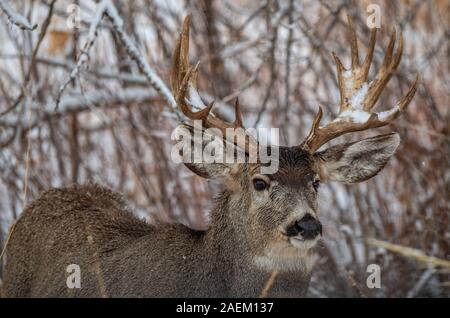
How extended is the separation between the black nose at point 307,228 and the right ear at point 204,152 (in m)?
0.81

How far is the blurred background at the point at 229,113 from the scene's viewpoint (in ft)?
23.6

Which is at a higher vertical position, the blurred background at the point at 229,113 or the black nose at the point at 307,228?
the blurred background at the point at 229,113

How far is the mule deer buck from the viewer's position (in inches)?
178

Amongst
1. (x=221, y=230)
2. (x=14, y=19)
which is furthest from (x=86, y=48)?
(x=221, y=230)

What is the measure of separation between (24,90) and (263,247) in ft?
8.25

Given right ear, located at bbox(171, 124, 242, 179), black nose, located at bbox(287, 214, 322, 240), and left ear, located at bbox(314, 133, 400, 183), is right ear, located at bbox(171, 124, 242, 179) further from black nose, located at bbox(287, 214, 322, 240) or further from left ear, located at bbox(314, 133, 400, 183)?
black nose, located at bbox(287, 214, 322, 240)

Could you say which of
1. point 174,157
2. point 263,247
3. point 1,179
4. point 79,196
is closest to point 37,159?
point 1,179

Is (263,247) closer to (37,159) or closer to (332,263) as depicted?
(332,263)

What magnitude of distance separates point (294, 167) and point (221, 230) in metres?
0.60

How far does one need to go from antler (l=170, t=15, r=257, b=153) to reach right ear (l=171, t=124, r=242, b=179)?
68 millimetres

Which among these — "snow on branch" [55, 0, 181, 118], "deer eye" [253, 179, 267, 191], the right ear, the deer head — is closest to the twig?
"snow on branch" [55, 0, 181, 118]

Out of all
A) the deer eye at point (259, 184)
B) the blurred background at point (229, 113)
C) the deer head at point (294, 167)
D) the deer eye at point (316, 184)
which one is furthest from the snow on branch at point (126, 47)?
the deer eye at point (316, 184)

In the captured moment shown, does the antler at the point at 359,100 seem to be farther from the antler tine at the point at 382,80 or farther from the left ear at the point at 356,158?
the left ear at the point at 356,158
